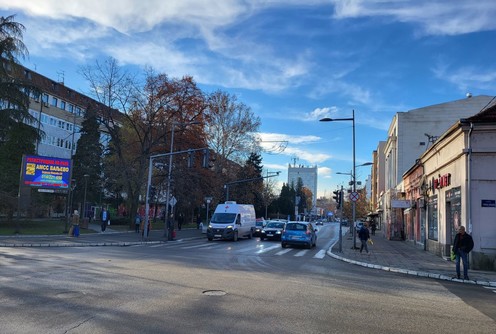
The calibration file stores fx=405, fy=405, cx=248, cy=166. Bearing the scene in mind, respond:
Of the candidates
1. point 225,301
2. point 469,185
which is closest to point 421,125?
point 469,185

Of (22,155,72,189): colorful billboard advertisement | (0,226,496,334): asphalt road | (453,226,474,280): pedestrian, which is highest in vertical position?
(22,155,72,189): colorful billboard advertisement

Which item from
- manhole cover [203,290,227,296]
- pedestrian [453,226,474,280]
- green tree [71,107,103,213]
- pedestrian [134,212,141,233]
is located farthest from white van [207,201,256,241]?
green tree [71,107,103,213]

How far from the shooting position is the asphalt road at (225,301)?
6.42 metres

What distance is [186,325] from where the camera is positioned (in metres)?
6.33

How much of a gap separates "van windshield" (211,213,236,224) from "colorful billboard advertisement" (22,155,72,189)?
11.1 meters

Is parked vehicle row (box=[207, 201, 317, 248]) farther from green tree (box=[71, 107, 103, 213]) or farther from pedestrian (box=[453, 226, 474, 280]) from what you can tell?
green tree (box=[71, 107, 103, 213])

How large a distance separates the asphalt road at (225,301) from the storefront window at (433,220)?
997 cm

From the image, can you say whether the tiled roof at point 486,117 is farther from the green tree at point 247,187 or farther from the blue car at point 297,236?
the green tree at point 247,187

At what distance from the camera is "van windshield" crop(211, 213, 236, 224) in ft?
100

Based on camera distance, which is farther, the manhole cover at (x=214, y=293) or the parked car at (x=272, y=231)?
the parked car at (x=272, y=231)

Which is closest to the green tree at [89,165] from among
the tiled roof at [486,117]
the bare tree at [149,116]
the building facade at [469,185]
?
the bare tree at [149,116]

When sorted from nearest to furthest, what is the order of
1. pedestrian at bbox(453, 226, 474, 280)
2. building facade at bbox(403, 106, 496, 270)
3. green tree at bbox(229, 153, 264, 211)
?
1. pedestrian at bbox(453, 226, 474, 280)
2. building facade at bbox(403, 106, 496, 270)
3. green tree at bbox(229, 153, 264, 211)

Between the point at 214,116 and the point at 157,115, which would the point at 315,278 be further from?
the point at 214,116

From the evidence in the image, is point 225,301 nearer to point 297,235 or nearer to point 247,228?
point 297,235
